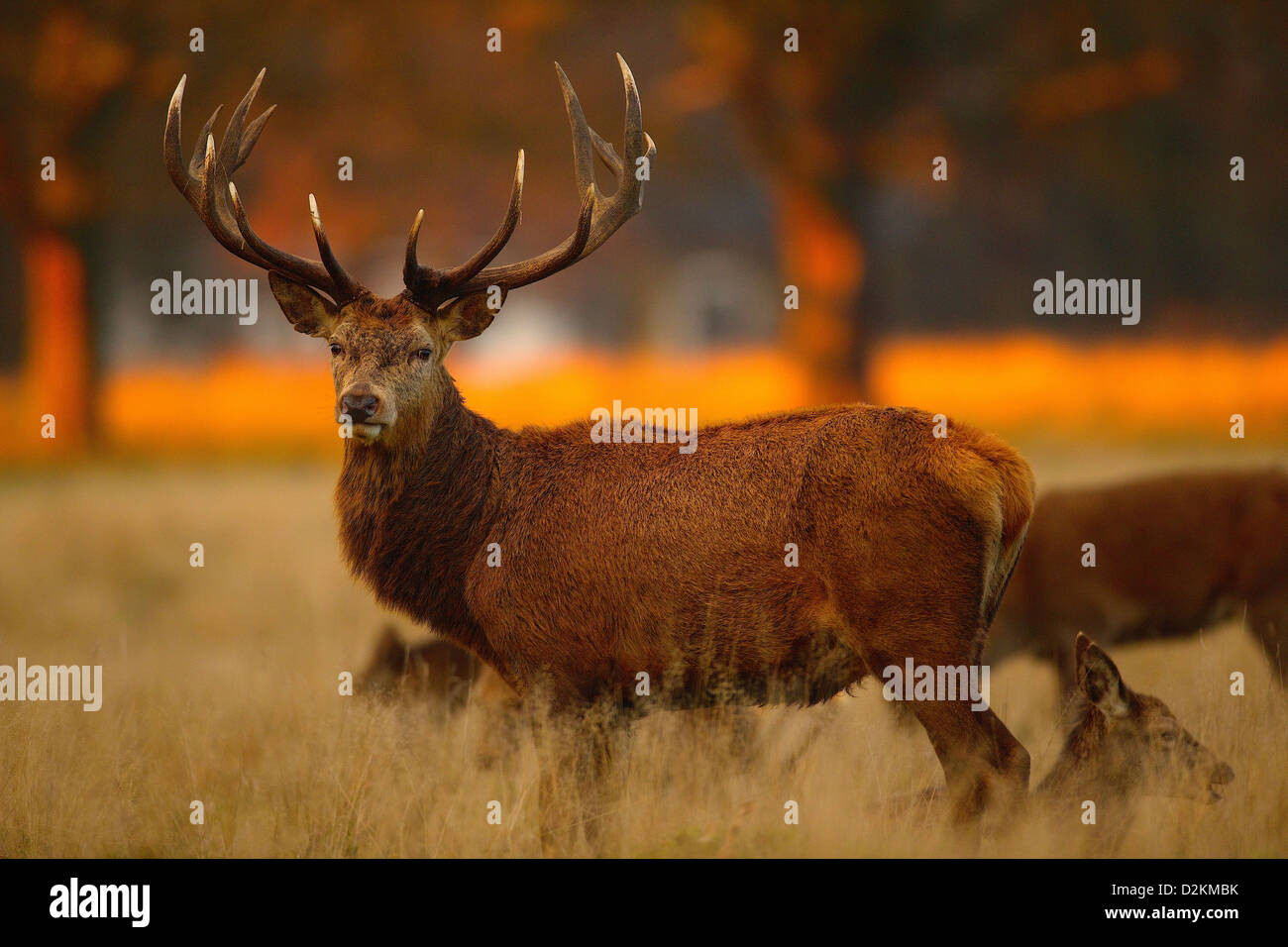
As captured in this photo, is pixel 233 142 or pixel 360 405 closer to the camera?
pixel 360 405

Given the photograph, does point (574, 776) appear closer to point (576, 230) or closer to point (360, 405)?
point (360, 405)

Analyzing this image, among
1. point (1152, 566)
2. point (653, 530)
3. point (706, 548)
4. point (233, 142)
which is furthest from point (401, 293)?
point (1152, 566)

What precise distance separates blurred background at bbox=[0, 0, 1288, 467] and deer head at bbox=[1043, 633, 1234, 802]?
31.1 ft

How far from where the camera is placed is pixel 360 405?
5.40 metres

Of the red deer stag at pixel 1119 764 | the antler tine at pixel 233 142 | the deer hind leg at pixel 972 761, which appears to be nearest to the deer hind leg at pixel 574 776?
the red deer stag at pixel 1119 764

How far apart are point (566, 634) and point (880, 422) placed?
151cm

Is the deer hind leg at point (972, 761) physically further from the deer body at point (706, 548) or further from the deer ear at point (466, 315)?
the deer ear at point (466, 315)

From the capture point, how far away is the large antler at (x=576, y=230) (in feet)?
19.5

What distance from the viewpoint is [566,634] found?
5414 millimetres

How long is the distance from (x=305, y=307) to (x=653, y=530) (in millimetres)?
2006

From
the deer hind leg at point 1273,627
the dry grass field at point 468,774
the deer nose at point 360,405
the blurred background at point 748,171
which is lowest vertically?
the dry grass field at point 468,774

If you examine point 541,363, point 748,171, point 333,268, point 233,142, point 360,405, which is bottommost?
point 360,405

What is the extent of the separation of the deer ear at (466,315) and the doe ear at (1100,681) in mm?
2896

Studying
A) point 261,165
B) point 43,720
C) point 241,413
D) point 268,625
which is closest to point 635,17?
point 261,165
